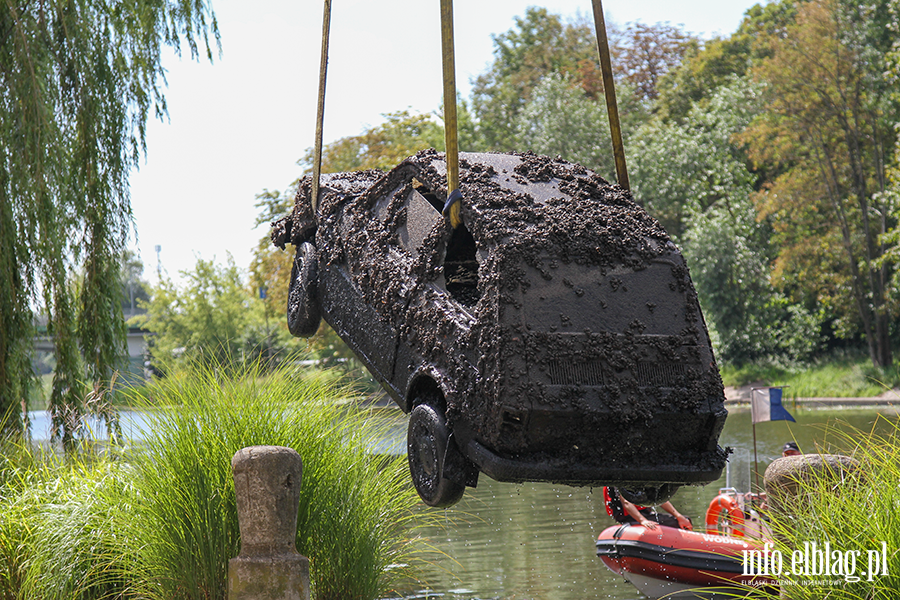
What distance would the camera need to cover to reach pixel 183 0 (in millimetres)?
10008

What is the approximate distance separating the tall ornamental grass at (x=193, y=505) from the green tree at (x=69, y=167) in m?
1.66

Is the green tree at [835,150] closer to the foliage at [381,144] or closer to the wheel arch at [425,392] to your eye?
the foliage at [381,144]

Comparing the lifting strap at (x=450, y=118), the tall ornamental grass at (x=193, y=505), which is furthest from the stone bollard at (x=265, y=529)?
the lifting strap at (x=450, y=118)

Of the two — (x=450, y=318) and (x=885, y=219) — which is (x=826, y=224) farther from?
(x=450, y=318)

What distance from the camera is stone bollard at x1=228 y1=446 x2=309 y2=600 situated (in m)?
5.27

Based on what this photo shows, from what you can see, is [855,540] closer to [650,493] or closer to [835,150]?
[650,493]

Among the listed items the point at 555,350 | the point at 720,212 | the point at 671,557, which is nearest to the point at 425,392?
the point at 555,350

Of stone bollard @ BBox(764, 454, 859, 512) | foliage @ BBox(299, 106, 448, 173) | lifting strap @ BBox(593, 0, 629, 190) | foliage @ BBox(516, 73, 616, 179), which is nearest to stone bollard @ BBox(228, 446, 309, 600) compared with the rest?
lifting strap @ BBox(593, 0, 629, 190)

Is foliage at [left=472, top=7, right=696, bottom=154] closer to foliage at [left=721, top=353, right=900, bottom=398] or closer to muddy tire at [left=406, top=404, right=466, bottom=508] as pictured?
foliage at [left=721, top=353, right=900, bottom=398]

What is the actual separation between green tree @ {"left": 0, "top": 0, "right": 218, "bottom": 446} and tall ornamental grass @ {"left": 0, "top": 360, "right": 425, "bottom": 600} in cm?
166

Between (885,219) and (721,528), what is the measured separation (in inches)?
839

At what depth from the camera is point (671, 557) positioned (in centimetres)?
1149

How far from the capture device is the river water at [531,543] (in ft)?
38.1

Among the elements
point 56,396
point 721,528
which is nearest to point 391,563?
point 56,396
